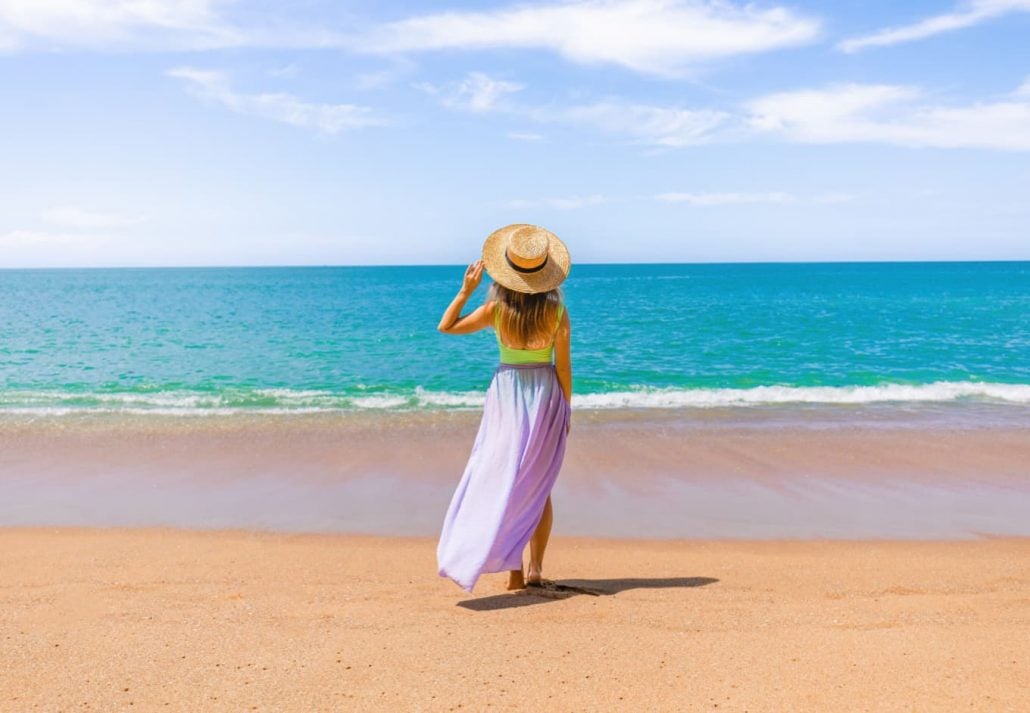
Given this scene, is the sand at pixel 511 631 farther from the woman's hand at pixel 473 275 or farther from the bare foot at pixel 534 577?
the woman's hand at pixel 473 275

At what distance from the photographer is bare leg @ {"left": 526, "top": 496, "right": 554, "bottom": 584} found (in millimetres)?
4699

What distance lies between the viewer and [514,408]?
448cm

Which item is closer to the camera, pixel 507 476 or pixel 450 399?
pixel 507 476

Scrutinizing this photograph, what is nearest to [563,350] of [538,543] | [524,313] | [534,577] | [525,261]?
[524,313]

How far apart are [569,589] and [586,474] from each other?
3.77m

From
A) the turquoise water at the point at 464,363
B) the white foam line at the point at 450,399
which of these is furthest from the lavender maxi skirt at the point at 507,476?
the turquoise water at the point at 464,363

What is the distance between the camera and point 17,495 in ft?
25.2

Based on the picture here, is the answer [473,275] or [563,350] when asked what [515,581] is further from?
[473,275]

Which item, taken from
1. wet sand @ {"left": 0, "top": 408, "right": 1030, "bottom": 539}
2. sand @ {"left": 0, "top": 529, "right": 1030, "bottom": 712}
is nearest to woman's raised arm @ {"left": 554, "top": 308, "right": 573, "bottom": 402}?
sand @ {"left": 0, "top": 529, "right": 1030, "bottom": 712}

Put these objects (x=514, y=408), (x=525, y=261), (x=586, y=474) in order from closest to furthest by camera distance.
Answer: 1. (x=525, y=261)
2. (x=514, y=408)
3. (x=586, y=474)

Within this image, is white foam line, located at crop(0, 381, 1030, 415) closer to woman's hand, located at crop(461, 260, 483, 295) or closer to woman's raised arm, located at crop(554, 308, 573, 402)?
woman's raised arm, located at crop(554, 308, 573, 402)

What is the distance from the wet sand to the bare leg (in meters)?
1.78

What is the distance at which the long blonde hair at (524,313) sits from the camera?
4.36m

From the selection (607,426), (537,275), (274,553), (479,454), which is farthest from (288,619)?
(607,426)
